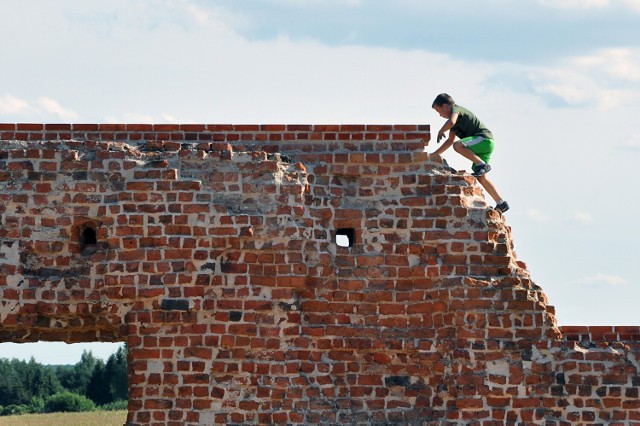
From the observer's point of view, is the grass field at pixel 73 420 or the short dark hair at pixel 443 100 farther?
the grass field at pixel 73 420

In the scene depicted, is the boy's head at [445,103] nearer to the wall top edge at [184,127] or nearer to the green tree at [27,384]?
the wall top edge at [184,127]

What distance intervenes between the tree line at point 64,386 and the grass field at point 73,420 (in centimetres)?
441

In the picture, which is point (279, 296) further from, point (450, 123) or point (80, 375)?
point (80, 375)

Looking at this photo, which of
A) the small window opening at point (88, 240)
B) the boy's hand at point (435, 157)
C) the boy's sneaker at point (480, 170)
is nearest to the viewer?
the small window opening at point (88, 240)

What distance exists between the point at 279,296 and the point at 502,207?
2082mm

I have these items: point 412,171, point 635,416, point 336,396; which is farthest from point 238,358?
point 635,416

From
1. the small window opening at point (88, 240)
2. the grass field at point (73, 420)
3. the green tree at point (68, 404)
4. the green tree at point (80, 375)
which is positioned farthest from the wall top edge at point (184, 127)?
the green tree at point (80, 375)

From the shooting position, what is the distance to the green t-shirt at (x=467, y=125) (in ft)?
31.1

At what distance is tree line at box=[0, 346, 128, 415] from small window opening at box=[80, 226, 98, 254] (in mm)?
26401

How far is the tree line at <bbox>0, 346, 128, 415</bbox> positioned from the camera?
120 feet

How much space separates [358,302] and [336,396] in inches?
30.7

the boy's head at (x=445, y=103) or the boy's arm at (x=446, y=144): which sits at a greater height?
the boy's head at (x=445, y=103)

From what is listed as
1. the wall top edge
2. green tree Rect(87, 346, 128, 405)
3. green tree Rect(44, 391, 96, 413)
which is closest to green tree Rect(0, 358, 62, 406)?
green tree Rect(87, 346, 128, 405)

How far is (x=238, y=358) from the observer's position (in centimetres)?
876
